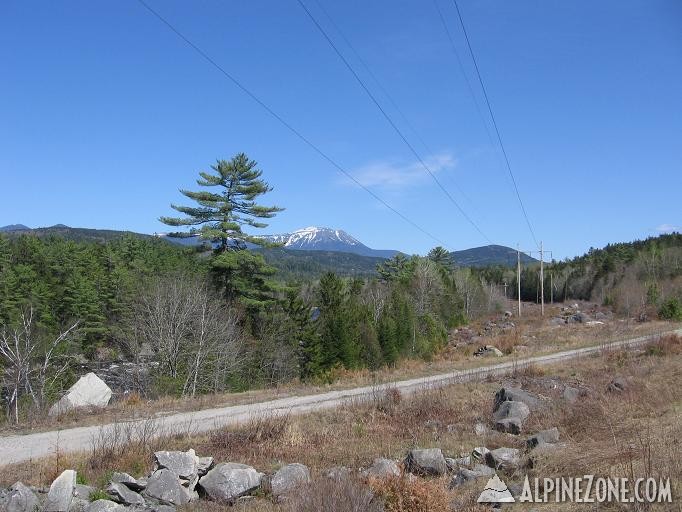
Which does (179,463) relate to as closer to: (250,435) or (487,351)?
(250,435)

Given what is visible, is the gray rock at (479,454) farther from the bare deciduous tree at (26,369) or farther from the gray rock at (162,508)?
the bare deciduous tree at (26,369)

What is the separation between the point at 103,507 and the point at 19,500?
102cm

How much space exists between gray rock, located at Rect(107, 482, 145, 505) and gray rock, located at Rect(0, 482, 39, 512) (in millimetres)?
906

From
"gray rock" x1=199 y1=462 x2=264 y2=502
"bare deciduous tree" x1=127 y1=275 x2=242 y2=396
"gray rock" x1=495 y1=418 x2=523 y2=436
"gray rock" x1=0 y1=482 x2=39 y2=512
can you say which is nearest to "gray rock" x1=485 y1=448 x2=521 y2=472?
"gray rock" x1=495 y1=418 x2=523 y2=436

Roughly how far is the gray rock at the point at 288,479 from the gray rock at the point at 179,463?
1244 mm

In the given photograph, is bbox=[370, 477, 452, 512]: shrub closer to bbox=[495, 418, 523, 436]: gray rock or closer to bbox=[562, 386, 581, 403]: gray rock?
bbox=[495, 418, 523, 436]: gray rock

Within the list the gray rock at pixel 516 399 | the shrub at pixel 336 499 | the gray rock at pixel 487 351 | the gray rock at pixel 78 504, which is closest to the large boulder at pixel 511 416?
the gray rock at pixel 516 399

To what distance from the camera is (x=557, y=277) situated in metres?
122

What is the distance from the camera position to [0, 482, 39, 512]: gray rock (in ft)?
23.6

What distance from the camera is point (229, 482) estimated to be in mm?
8492

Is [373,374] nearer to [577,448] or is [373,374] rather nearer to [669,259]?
[577,448]

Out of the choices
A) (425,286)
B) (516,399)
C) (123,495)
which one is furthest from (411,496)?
(425,286)

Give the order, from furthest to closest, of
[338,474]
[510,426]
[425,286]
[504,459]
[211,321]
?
[425,286] < [211,321] < [510,426] < [504,459] < [338,474]

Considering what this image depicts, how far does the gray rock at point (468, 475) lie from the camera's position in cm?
870
